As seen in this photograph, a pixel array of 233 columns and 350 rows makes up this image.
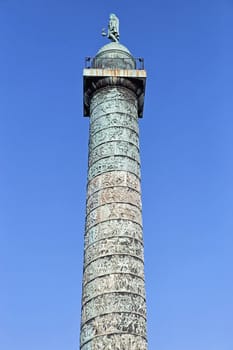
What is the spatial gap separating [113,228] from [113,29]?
5298 millimetres

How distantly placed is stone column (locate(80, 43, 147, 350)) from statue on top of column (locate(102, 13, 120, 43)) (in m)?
1.76

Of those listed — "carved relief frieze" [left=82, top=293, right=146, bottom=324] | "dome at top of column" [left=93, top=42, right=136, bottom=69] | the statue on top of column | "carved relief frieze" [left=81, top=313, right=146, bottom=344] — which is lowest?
"carved relief frieze" [left=81, top=313, right=146, bottom=344]

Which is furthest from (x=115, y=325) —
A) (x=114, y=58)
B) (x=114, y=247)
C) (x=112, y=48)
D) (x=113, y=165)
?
(x=112, y=48)

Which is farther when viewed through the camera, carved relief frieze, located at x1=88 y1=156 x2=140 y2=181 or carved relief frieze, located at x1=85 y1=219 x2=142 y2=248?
carved relief frieze, located at x1=88 y1=156 x2=140 y2=181

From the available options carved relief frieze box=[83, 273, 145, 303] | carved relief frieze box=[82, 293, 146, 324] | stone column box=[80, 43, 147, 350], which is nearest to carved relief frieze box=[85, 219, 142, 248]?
stone column box=[80, 43, 147, 350]

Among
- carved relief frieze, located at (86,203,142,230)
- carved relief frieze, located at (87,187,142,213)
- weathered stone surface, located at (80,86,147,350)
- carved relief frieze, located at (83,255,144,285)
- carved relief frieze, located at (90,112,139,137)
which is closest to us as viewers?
weathered stone surface, located at (80,86,147,350)

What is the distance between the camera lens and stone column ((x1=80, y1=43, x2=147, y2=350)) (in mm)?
7996

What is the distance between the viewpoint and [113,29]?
1189 centimetres

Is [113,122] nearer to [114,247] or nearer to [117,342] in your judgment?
[114,247]

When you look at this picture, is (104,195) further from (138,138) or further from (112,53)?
(112,53)

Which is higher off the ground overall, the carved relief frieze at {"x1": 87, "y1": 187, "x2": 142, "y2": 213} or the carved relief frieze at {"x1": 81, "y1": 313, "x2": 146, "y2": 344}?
the carved relief frieze at {"x1": 87, "y1": 187, "x2": 142, "y2": 213}

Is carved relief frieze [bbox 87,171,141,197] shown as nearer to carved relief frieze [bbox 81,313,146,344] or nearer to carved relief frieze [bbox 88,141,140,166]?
carved relief frieze [bbox 88,141,140,166]

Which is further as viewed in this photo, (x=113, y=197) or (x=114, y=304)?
(x=113, y=197)

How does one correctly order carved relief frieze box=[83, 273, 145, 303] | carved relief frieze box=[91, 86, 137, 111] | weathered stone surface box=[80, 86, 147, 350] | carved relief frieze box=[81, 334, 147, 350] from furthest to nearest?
carved relief frieze box=[91, 86, 137, 111], carved relief frieze box=[83, 273, 145, 303], weathered stone surface box=[80, 86, 147, 350], carved relief frieze box=[81, 334, 147, 350]
